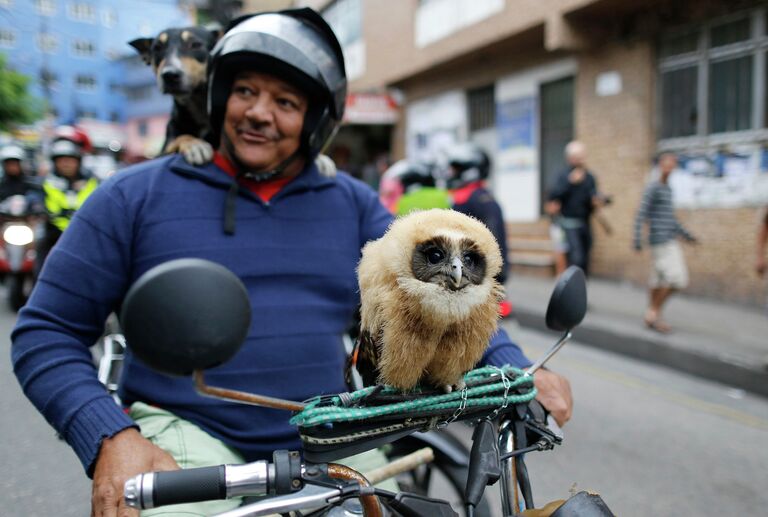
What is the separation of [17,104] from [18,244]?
14557 millimetres

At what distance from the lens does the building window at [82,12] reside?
17.4 feet

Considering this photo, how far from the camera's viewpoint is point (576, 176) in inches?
324

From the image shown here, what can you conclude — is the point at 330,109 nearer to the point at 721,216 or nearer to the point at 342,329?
the point at 342,329

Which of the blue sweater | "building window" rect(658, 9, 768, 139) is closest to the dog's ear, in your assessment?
the blue sweater

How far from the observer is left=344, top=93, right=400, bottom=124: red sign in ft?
50.4

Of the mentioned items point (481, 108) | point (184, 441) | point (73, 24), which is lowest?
→ point (184, 441)

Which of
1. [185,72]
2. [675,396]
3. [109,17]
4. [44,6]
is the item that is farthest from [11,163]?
[675,396]

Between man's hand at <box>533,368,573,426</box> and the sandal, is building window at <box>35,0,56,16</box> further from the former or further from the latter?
the sandal

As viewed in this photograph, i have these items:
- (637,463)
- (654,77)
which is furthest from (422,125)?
(637,463)

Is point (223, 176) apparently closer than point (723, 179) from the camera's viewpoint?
Yes

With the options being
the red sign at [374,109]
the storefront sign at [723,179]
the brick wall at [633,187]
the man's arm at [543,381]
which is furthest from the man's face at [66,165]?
the red sign at [374,109]

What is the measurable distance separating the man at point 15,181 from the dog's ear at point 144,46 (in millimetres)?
6288

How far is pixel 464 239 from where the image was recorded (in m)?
1.03

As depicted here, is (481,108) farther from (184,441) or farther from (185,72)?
(184,441)
